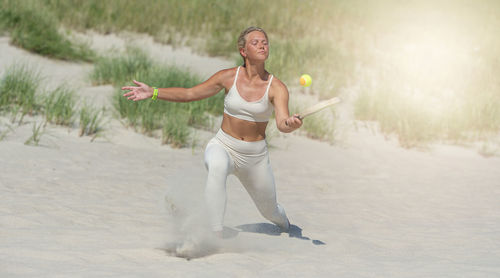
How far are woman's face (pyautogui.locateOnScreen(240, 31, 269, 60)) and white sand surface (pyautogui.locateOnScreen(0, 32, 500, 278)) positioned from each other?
1.23m

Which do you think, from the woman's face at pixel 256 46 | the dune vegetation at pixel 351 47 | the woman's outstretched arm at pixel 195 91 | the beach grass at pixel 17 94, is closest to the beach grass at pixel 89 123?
the beach grass at pixel 17 94

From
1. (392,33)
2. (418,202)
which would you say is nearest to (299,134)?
(418,202)

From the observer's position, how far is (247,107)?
381cm

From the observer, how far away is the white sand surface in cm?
358

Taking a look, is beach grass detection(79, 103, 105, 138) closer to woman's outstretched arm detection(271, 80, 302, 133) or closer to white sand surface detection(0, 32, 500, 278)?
white sand surface detection(0, 32, 500, 278)

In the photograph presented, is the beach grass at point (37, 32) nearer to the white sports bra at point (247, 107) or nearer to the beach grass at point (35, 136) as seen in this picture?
the beach grass at point (35, 136)

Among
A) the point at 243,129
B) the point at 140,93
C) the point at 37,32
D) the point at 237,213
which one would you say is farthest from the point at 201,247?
the point at 37,32

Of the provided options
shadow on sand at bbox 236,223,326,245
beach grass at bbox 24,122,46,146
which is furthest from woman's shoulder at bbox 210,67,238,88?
beach grass at bbox 24,122,46,146

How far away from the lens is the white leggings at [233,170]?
377 cm

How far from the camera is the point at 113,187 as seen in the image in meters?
5.75

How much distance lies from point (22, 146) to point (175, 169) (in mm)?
1718

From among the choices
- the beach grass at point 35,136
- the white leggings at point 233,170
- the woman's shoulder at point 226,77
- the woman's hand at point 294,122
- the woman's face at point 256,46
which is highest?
the woman's face at point 256,46

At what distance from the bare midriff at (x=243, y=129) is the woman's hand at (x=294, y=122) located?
1.80ft

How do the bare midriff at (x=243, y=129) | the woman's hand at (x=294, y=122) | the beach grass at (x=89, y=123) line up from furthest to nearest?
the beach grass at (x=89, y=123), the bare midriff at (x=243, y=129), the woman's hand at (x=294, y=122)
